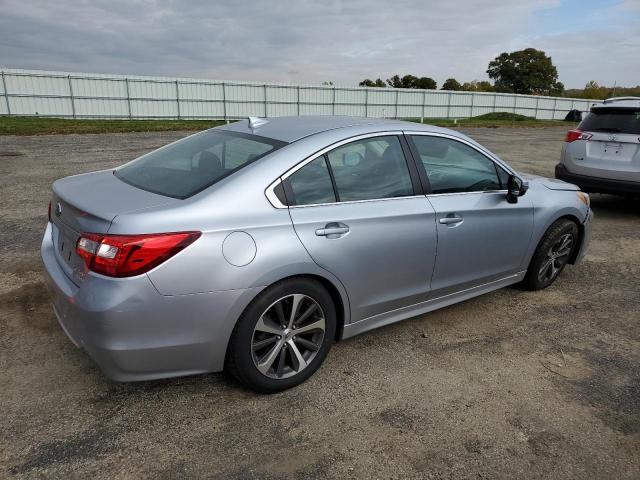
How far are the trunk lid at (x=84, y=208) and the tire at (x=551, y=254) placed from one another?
3207 millimetres

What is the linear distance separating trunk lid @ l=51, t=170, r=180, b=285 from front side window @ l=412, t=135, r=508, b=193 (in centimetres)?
181

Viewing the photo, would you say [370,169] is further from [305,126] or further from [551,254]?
[551,254]

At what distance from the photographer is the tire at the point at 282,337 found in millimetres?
2703

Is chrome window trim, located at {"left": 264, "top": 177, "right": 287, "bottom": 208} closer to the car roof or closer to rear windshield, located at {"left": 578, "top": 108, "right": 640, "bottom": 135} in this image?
the car roof

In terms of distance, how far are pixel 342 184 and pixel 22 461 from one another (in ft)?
7.20

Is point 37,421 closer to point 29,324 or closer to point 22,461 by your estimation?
point 22,461

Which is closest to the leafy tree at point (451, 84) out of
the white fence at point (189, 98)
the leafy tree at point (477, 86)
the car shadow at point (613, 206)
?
the leafy tree at point (477, 86)

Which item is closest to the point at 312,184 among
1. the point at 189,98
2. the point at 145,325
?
the point at 145,325

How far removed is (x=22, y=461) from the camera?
2.34 metres

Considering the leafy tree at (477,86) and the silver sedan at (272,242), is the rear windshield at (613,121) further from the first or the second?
the leafy tree at (477,86)

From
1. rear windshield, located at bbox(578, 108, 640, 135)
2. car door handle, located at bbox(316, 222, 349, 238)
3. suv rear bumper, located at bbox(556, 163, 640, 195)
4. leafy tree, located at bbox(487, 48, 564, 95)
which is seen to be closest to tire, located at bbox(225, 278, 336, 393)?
car door handle, located at bbox(316, 222, 349, 238)

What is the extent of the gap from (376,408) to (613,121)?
6273mm

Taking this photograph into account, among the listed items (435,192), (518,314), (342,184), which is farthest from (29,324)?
(518,314)

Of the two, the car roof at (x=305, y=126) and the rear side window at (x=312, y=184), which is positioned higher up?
the car roof at (x=305, y=126)
